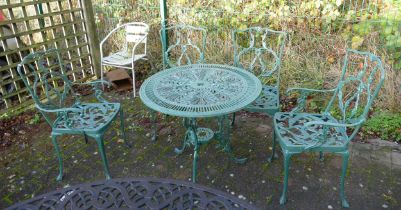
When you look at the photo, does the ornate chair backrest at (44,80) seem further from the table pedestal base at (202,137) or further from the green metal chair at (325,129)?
the green metal chair at (325,129)

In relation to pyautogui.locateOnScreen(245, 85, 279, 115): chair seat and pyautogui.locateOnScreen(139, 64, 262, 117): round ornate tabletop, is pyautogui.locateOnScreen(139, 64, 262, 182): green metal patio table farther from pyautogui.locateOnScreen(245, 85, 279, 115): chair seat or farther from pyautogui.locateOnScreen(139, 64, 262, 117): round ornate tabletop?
pyautogui.locateOnScreen(245, 85, 279, 115): chair seat

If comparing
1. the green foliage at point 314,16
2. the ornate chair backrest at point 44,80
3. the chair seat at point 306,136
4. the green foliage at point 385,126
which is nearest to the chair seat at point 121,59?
the ornate chair backrest at point 44,80

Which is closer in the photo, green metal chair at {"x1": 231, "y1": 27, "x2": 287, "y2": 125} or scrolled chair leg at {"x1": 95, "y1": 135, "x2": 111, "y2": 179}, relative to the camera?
scrolled chair leg at {"x1": 95, "y1": 135, "x2": 111, "y2": 179}

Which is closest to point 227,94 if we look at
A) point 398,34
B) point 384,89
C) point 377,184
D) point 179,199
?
point 179,199

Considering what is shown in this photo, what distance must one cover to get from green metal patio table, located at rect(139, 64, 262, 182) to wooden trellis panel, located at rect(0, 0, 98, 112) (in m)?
1.82

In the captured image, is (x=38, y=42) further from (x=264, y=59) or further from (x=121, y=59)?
(x=264, y=59)

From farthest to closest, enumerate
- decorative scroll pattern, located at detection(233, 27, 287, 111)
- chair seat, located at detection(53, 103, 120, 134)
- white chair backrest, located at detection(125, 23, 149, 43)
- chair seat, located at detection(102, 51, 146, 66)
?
white chair backrest, located at detection(125, 23, 149, 43) < chair seat, located at detection(102, 51, 146, 66) < decorative scroll pattern, located at detection(233, 27, 287, 111) < chair seat, located at detection(53, 103, 120, 134)

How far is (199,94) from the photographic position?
7.48 feet

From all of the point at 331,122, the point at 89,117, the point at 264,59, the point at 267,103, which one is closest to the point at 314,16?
the point at 264,59

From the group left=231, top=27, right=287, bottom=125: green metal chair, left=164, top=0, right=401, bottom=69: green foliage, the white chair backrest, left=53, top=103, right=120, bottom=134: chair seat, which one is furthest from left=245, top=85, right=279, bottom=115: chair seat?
the white chair backrest

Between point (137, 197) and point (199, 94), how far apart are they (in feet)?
3.49

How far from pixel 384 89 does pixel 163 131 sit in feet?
7.80

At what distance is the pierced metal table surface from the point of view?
4.36 feet

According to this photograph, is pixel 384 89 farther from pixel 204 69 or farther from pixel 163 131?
pixel 163 131
